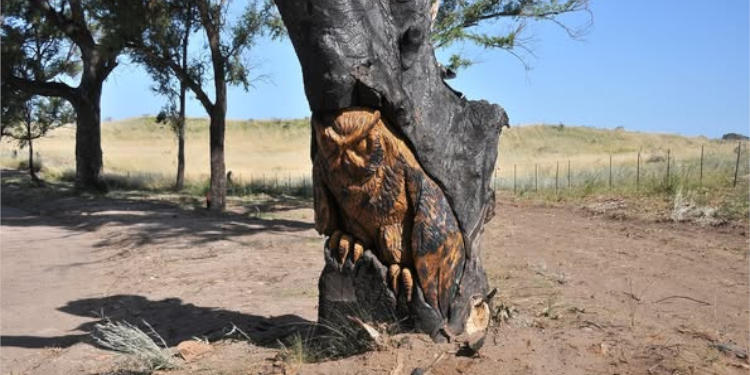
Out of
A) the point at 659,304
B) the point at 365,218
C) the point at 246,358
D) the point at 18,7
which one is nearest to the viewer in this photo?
the point at 365,218

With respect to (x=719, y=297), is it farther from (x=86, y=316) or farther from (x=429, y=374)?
(x=86, y=316)

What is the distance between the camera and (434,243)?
5000 millimetres

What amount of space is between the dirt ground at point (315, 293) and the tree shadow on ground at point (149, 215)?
0.31 feet

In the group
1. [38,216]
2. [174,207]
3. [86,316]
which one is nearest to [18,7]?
[38,216]

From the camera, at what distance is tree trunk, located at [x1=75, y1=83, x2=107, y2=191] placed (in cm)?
2236

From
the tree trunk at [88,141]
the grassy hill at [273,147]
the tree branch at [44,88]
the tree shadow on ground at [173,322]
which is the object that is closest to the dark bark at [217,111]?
the tree trunk at [88,141]

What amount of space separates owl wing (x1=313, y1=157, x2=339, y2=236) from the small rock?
145 cm

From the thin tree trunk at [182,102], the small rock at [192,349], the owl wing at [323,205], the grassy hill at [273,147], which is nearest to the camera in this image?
the owl wing at [323,205]

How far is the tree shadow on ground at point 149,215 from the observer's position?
13.7 meters

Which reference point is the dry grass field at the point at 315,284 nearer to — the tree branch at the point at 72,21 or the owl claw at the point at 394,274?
the owl claw at the point at 394,274

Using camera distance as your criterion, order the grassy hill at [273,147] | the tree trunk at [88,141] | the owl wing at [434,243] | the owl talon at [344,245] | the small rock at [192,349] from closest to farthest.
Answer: the owl wing at [434,243], the owl talon at [344,245], the small rock at [192,349], the tree trunk at [88,141], the grassy hill at [273,147]

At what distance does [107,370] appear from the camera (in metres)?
5.86

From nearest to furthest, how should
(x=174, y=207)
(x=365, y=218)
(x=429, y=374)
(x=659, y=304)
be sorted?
(x=429, y=374) < (x=365, y=218) < (x=659, y=304) < (x=174, y=207)

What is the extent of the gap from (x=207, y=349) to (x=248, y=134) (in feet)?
221
